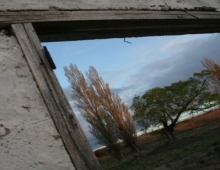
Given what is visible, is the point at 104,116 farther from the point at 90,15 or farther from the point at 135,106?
the point at 90,15

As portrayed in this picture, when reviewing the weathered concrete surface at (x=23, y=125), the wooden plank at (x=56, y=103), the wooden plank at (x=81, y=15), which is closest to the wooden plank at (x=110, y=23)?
the wooden plank at (x=81, y=15)

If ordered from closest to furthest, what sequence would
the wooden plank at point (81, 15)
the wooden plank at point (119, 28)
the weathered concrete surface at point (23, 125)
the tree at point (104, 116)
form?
the weathered concrete surface at point (23, 125) → the wooden plank at point (81, 15) → the wooden plank at point (119, 28) → the tree at point (104, 116)

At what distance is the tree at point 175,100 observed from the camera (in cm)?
1653

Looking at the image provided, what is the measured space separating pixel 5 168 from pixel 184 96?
16.9 metres

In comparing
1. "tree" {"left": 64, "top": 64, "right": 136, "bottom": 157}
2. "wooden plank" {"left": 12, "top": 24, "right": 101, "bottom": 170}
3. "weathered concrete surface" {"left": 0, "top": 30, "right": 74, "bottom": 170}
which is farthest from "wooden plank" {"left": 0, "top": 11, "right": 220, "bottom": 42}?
"tree" {"left": 64, "top": 64, "right": 136, "bottom": 157}

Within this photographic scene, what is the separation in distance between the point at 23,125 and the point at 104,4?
2.85 feet

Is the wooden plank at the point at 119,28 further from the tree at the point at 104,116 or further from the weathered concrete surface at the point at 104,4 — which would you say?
the tree at the point at 104,116

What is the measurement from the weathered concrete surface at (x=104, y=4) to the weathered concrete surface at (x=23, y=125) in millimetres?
257

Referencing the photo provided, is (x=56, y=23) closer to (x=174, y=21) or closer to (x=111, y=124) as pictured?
(x=174, y=21)

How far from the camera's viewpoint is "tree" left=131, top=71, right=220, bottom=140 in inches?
651

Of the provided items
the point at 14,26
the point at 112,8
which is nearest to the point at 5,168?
the point at 14,26

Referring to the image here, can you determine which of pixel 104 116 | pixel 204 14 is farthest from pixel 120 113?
pixel 204 14

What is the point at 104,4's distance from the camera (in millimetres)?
1456

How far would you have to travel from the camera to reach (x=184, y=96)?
16.9 meters
